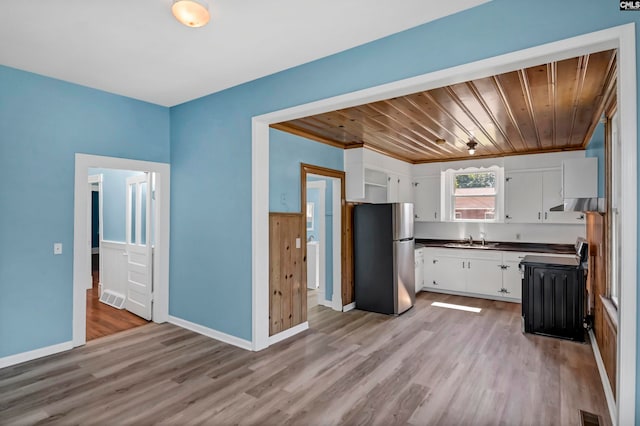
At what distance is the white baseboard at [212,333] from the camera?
370 cm

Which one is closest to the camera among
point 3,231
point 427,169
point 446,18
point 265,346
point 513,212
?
point 446,18

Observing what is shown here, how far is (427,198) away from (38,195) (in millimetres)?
6005

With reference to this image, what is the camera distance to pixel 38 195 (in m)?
3.40

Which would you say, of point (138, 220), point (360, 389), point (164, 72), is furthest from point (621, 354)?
point (138, 220)

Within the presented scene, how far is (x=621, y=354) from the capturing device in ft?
6.01

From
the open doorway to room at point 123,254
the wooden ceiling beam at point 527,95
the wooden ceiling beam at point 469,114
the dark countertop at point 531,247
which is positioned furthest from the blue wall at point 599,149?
the open doorway to room at point 123,254

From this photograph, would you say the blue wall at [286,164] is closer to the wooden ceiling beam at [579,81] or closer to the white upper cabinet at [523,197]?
the wooden ceiling beam at [579,81]

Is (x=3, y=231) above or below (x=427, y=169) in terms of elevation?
below

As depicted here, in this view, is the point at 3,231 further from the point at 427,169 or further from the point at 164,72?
the point at 427,169

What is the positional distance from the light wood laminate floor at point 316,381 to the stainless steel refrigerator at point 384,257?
2.69 ft

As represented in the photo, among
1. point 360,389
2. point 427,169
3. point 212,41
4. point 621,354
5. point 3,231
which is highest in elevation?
point 212,41

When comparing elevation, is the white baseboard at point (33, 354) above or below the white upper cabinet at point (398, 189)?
below

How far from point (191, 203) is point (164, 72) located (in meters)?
1.53

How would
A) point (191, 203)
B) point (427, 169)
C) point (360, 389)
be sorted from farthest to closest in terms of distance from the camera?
point (427, 169) → point (191, 203) → point (360, 389)
